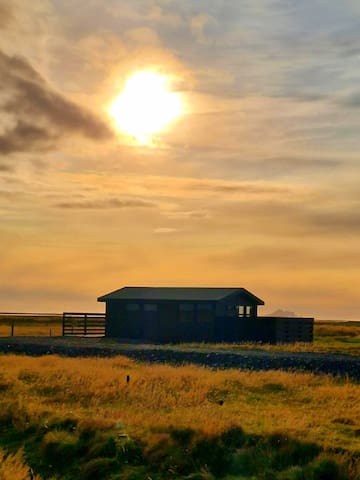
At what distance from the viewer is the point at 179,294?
54.3 meters

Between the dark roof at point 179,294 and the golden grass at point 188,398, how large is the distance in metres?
21.4

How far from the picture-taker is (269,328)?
170ft

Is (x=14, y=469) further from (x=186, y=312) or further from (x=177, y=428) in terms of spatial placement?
(x=186, y=312)

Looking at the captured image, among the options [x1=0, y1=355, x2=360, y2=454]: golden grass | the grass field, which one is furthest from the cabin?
the grass field

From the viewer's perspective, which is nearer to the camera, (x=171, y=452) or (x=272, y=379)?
(x=171, y=452)

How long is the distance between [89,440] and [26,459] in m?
1.54

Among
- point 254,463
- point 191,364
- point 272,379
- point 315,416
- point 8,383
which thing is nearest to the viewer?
point 254,463

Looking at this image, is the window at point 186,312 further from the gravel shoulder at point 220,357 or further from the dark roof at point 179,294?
the gravel shoulder at point 220,357

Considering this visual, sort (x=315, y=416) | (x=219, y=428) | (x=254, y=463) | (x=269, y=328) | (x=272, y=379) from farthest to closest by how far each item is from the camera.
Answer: (x=269, y=328) → (x=272, y=379) → (x=315, y=416) → (x=219, y=428) → (x=254, y=463)

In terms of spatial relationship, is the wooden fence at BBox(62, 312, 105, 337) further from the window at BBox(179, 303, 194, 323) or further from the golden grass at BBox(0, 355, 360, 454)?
the golden grass at BBox(0, 355, 360, 454)

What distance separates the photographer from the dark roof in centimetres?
5231

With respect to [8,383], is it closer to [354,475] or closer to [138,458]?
[138,458]

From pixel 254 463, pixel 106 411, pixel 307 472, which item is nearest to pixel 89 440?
pixel 106 411

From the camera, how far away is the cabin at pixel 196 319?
169 feet
